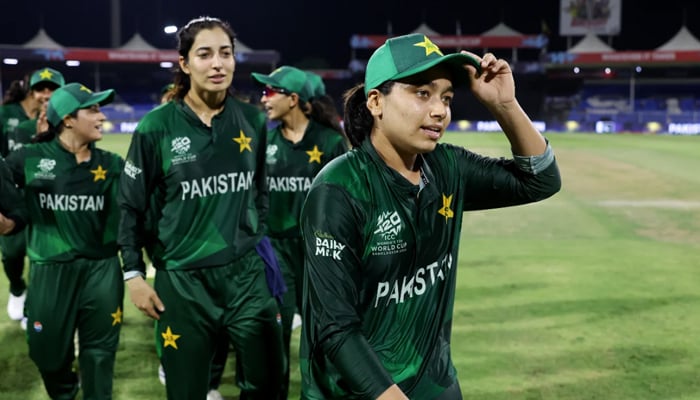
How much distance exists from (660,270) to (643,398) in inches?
179

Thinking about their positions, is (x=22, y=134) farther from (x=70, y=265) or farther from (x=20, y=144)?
(x=70, y=265)

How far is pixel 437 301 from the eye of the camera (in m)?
2.58

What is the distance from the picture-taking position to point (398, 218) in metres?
2.36

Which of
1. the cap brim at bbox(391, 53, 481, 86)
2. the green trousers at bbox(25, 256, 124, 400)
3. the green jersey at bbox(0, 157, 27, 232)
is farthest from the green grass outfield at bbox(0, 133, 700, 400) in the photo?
the cap brim at bbox(391, 53, 481, 86)

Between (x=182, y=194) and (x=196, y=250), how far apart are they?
0.30 m

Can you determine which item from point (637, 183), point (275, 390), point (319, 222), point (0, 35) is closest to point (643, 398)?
point (275, 390)

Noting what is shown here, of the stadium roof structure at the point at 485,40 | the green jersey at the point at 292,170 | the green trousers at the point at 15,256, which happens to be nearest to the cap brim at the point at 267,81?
the green jersey at the point at 292,170

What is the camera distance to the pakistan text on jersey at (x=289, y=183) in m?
6.04

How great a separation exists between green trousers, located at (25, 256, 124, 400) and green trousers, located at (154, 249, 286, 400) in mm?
781

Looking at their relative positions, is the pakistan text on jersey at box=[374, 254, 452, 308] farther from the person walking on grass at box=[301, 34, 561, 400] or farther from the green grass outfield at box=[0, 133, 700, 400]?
the green grass outfield at box=[0, 133, 700, 400]

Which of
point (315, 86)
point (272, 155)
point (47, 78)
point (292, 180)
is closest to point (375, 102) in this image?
point (292, 180)

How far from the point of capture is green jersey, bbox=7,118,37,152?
25.3ft

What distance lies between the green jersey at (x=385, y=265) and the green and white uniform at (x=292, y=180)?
→ 131 inches

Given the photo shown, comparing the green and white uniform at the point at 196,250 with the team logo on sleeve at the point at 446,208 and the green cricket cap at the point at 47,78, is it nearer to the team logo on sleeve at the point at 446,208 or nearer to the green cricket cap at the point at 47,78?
the team logo on sleeve at the point at 446,208
